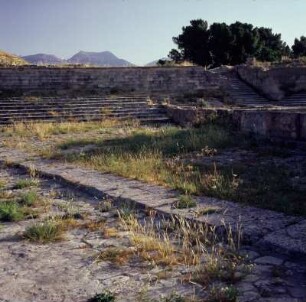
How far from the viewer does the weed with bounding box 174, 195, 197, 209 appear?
5.72 meters

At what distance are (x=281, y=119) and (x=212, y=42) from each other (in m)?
35.3

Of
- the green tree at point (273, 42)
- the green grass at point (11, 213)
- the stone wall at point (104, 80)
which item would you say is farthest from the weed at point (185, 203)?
the green tree at point (273, 42)

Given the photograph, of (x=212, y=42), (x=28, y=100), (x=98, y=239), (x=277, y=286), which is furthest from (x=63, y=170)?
(x=212, y=42)

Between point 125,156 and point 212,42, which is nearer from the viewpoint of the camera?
point 125,156

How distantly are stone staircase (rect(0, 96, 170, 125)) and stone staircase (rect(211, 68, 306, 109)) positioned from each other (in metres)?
6.19

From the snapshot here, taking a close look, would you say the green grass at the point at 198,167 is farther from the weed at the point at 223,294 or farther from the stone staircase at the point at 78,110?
the stone staircase at the point at 78,110

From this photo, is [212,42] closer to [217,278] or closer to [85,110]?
[85,110]

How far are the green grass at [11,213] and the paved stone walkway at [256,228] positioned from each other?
1.24 metres

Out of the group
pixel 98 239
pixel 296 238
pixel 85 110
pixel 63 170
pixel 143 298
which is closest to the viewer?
pixel 143 298

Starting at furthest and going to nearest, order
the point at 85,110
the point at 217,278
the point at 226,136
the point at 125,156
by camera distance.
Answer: the point at 85,110
the point at 226,136
the point at 125,156
the point at 217,278

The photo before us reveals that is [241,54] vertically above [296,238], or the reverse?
[241,54]

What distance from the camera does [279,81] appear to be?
95.0ft

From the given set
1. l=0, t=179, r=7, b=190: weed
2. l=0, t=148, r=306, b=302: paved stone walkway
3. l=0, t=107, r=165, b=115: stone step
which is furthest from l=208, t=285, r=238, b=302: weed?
l=0, t=107, r=165, b=115: stone step

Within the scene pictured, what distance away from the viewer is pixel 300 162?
8750 mm
